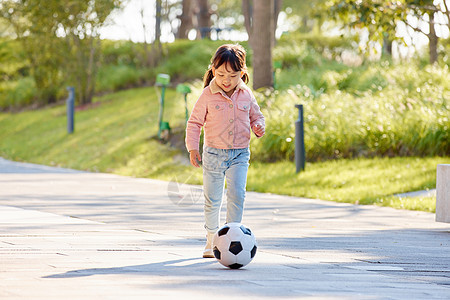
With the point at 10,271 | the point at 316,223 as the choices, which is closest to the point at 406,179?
the point at 316,223

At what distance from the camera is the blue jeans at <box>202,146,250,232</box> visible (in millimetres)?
6812

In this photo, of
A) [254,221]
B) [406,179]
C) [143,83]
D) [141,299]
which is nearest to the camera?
[141,299]

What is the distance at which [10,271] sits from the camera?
5.95 m

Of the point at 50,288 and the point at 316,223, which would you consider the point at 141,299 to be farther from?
the point at 316,223

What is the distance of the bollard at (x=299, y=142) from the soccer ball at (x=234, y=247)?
9.25m

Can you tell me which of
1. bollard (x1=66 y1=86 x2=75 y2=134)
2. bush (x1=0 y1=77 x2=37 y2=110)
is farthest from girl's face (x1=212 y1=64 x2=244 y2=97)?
bush (x1=0 y1=77 x2=37 y2=110)

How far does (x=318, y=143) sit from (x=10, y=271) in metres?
11.8

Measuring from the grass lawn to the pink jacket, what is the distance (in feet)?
19.4

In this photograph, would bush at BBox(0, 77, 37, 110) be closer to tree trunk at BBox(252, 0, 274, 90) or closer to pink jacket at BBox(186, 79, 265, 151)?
tree trunk at BBox(252, 0, 274, 90)

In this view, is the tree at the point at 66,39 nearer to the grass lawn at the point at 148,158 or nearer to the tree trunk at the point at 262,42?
the grass lawn at the point at 148,158

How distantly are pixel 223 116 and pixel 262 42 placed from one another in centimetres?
1450

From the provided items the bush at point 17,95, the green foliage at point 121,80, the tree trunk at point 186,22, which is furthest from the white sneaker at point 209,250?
the tree trunk at point 186,22

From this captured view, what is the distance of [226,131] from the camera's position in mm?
6785

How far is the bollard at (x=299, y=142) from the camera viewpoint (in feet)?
51.4
